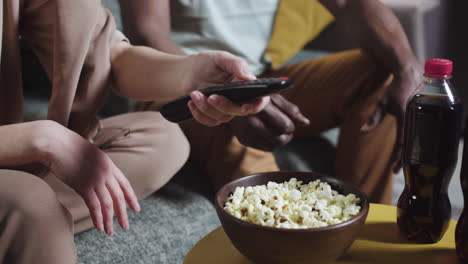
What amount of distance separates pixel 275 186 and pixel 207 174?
71 cm

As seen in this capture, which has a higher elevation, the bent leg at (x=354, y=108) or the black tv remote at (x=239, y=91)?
the black tv remote at (x=239, y=91)

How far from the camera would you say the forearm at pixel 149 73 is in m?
1.01

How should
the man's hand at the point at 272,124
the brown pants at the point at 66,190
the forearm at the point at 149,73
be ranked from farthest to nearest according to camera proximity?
the man's hand at the point at 272,124 → the forearm at the point at 149,73 → the brown pants at the point at 66,190

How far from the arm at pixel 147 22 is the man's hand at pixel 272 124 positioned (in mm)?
329

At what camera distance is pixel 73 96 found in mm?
1017

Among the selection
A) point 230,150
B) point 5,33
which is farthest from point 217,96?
point 230,150

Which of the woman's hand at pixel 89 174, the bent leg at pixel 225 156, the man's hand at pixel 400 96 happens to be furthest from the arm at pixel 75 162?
the man's hand at pixel 400 96

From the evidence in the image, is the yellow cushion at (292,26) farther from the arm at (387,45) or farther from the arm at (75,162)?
the arm at (75,162)

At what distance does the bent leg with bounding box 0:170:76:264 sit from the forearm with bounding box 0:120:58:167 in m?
0.03

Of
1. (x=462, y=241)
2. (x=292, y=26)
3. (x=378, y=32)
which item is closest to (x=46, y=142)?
(x=462, y=241)

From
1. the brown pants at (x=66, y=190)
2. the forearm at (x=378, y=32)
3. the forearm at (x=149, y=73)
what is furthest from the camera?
the forearm at (x=378, y=32)

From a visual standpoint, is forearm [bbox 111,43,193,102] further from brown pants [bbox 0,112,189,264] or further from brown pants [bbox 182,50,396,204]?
brown pants [bbox 182,50,396,204]

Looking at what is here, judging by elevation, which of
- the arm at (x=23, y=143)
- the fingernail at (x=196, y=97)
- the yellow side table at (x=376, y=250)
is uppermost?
the fingernail at (x=196, y=97)

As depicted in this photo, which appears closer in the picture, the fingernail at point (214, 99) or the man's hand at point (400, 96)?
the fingernail at point (214, 99)
